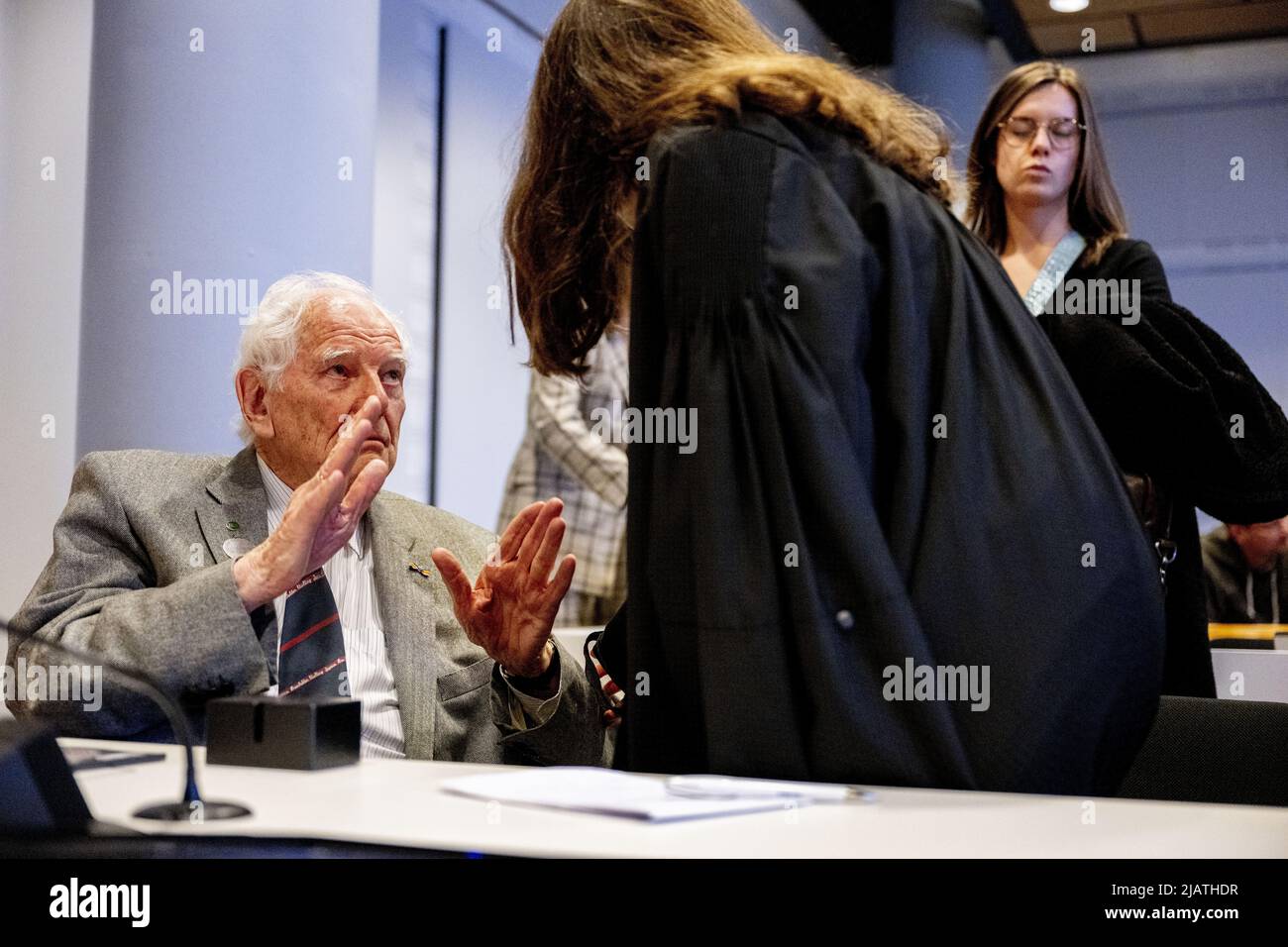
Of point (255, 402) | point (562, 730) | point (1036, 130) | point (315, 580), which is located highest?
point (1036, 130)

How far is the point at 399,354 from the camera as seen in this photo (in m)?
2.66

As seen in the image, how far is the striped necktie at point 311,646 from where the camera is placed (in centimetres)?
223

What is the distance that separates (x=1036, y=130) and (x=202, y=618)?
203 cm

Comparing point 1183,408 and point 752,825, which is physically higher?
point 1183,408

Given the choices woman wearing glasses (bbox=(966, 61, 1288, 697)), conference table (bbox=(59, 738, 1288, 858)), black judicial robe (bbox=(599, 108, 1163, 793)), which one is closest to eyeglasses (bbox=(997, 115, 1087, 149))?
woman wearing glasses (bbox=(966, 61, 1288, 697))

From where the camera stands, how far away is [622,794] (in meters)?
1.17

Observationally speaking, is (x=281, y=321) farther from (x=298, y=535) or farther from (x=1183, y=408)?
(x=1183, y=408)

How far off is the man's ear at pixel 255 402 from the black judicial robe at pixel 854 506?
1273 mm

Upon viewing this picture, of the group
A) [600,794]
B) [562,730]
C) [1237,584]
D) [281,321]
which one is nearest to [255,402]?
[281,321]

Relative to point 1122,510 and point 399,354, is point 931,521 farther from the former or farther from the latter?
point 399,354

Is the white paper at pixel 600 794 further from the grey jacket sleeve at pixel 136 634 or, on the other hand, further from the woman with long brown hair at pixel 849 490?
the grey jacket sleeve at pixel 136 634

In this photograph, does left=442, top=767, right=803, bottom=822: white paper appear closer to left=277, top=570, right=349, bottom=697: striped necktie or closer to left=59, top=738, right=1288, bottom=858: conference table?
left=59, top=738, right=1288, bottom=858: conference table

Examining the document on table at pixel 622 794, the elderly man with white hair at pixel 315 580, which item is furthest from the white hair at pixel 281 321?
the document on table at pixel 622 794
